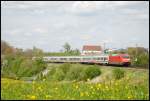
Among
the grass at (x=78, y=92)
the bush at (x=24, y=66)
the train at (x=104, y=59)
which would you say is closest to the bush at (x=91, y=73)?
the train at (x=104, y=59)

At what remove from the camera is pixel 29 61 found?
2532 inches

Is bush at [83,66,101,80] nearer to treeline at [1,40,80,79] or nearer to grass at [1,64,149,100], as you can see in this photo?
treeline at [1,40,80,79]

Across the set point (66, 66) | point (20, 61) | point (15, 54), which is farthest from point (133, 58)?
point (15, 54)

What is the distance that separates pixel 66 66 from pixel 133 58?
1091 centimetres

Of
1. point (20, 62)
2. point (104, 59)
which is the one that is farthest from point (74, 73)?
point (20, 62)

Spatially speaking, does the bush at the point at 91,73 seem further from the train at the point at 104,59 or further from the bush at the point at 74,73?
the train at the point at 104,59

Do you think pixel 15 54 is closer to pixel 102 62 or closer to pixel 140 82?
pixel 102 62

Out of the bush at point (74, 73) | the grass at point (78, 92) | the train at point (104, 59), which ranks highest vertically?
the grass at point (78, 92)

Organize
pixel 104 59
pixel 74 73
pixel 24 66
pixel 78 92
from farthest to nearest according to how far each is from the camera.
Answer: pixel 24 66 → pixel 104 59 → pixel 74 73 → pixel 78 92

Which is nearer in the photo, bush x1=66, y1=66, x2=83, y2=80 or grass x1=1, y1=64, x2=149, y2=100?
grass x1=1, y1=64, x2=149, y2=100

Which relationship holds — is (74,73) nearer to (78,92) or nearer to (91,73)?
(91,73)

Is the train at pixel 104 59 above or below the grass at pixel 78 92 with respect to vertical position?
below

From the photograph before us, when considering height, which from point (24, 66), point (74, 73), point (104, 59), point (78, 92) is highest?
point (78, 92)

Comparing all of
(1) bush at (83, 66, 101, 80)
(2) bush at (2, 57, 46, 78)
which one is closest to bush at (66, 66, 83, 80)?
(1) bush at (83, 66, 101, 80)
